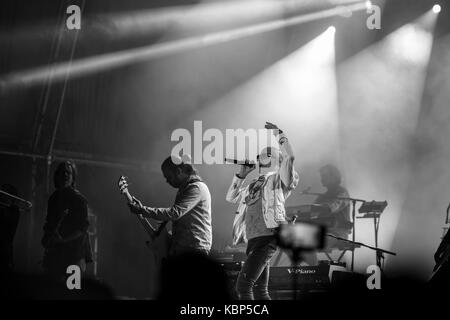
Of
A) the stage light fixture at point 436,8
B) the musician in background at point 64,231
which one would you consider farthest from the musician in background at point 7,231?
the stage light fixture at point 436,8

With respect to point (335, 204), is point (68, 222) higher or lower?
lower

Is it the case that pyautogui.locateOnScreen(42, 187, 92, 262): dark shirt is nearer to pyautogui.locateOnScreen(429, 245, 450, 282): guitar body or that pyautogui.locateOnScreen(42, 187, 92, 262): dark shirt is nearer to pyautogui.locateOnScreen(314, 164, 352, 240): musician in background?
pyautogui.locateOnScreen(429, 245, 450, 282): guitar body

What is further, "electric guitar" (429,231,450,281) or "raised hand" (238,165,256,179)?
"raised hand" (238,165,256,179)

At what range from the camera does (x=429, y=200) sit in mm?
10742

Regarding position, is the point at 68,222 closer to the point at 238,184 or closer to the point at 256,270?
the point at 238,184

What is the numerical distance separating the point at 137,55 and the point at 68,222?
4001mm

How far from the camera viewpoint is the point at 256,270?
5266 millimetres

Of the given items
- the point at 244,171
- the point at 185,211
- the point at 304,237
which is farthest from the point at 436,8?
the point at 304,237

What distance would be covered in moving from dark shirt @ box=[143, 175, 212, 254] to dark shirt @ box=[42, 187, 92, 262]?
1143mm

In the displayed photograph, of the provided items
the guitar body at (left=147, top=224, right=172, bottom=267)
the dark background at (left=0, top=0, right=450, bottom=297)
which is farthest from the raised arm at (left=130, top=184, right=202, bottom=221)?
the dark background at (left=0, top=0, right=450, bottom=297)

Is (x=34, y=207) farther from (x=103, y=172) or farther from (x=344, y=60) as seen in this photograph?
(x=344, y=60)

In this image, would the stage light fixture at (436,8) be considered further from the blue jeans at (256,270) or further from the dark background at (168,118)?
the blue jeans at (256,270)

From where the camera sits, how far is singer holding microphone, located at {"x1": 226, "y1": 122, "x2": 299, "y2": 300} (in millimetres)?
5293

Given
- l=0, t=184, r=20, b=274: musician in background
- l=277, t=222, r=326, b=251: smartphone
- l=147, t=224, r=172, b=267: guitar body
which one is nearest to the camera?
l=277, t=222, r=326, b=251: smartphone
